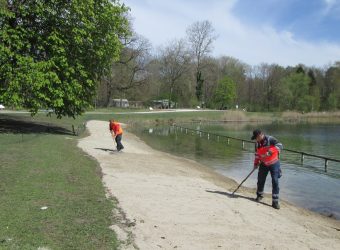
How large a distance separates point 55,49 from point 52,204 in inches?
736

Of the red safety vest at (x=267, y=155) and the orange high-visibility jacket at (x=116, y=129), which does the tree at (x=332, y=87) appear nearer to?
the orange high-visibility jacket at (x=116, y=129)

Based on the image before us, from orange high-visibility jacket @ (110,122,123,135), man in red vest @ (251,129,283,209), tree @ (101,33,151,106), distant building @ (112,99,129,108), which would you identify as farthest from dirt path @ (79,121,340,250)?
distant building @ (112,99,129,108)

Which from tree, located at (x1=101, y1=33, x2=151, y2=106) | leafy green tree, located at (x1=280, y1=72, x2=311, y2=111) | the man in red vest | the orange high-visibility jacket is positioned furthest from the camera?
leafy green tree, located at (x1=280, y1=72, x2=311, y2=111)

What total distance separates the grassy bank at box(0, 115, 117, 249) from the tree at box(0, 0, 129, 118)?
9.50 metres

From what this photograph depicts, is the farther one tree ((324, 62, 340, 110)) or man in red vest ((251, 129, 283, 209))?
tree ((324, 62, 340, 110))

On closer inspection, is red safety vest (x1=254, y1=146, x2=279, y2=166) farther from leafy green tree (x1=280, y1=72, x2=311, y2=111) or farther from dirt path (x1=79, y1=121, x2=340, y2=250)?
leafy green tree (x1=280, y1=72, x2=311, y2=111)

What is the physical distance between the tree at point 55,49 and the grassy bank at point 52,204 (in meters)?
9.50

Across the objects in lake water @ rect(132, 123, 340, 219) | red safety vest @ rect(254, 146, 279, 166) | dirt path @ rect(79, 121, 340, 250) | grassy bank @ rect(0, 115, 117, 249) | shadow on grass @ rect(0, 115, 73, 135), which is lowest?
lake water @ rect(132, 123, 340, 219)

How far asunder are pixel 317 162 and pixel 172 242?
20.9 m

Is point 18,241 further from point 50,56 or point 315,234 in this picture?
point 50,56

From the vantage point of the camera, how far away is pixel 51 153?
1850 centimetres

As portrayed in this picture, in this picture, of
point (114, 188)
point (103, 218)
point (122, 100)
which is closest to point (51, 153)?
point (114, 188)

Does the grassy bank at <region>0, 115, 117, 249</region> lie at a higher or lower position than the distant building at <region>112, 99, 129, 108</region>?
lower

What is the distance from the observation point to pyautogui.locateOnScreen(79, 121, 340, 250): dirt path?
8.28 metres
